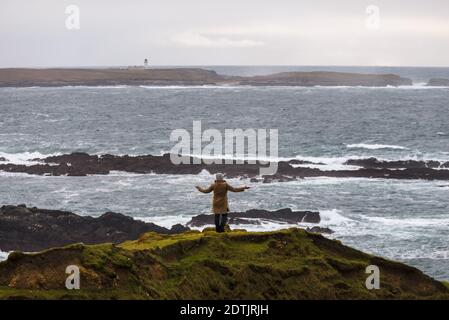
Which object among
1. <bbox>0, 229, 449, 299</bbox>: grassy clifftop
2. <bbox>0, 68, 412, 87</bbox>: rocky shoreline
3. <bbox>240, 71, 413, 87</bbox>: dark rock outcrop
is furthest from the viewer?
<bbox>240, 71, 413, 87</bbox>: dark rock outcrop

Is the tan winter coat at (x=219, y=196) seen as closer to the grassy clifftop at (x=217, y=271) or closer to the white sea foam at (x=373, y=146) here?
the grassy clifftop at (x=217, y=271)

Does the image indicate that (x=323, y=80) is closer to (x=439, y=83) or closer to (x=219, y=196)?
(x=439, y=83)

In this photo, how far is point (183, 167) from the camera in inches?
2056

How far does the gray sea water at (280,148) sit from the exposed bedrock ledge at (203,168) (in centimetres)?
124

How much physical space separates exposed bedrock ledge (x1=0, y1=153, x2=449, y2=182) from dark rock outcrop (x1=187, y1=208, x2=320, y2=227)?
36.0 feet

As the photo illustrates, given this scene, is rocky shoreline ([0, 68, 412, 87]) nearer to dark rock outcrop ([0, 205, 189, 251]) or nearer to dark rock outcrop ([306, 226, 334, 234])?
dark rock outcrop ([0, 205, 189, 251])

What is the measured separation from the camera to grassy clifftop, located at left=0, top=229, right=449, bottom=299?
11.4m

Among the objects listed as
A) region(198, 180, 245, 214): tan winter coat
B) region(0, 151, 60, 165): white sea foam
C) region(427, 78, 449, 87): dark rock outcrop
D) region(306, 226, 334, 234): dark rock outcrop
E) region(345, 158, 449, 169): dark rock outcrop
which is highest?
region(198, 180, 245, 214): tan winter coat

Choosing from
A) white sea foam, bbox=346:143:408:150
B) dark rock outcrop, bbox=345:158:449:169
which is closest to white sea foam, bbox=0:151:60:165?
dark rock outcrop, bbox=345:158:449:169

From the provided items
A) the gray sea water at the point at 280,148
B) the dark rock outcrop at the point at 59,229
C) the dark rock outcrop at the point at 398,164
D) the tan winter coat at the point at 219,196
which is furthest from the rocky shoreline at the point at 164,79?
the tan winter coat at the point at 219,196

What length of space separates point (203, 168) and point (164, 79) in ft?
415

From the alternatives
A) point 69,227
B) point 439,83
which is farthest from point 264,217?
point 439,83
